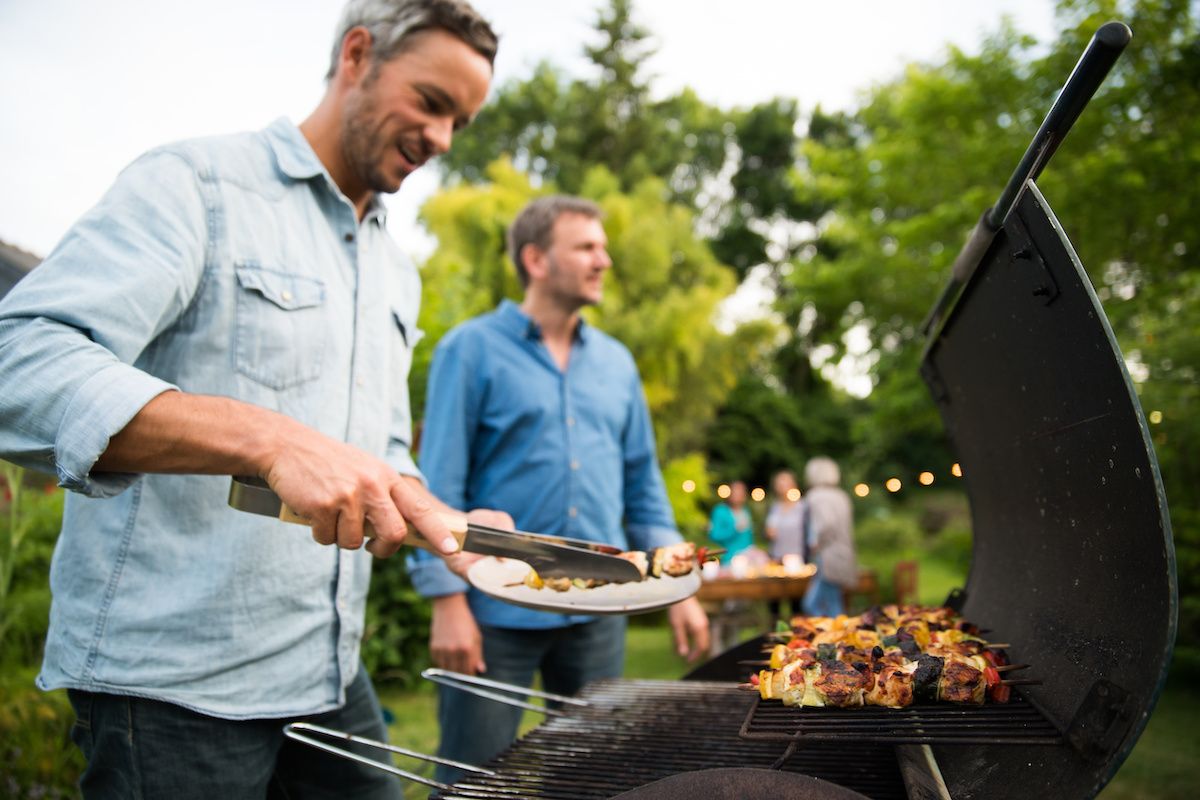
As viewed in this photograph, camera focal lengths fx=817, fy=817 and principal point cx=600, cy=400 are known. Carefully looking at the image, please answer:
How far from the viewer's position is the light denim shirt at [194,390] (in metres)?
1.31

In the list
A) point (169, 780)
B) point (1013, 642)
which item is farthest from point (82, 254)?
point (1013, 642)

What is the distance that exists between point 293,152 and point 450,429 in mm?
1439

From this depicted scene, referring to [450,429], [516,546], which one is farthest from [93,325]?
[450,429]

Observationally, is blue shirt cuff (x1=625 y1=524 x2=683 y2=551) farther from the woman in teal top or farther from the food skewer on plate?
the woman in teal top

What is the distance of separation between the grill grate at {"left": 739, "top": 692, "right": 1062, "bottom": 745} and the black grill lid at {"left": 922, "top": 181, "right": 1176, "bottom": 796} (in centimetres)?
4

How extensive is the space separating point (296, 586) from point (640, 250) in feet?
53.7

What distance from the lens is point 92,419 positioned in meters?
1.26

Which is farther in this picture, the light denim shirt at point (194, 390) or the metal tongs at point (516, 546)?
the metal tongs at point (516, 546)

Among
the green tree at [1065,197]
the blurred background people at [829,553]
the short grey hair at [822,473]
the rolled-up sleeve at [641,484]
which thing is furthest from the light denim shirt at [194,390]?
the short grey hair at [822,473]

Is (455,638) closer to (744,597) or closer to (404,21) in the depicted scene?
(404,21)

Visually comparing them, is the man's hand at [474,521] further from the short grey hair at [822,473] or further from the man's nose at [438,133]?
the short grey hair at [822,473]

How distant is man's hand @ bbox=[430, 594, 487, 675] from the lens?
2.96 meters

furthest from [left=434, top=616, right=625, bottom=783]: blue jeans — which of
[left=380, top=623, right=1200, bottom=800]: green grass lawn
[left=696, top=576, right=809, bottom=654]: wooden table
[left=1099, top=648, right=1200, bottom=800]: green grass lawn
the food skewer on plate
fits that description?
[left=696, top=576, right=809, bottom=654]: wooden table

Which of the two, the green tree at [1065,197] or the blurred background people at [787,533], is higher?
the green tree at [1065,197]
